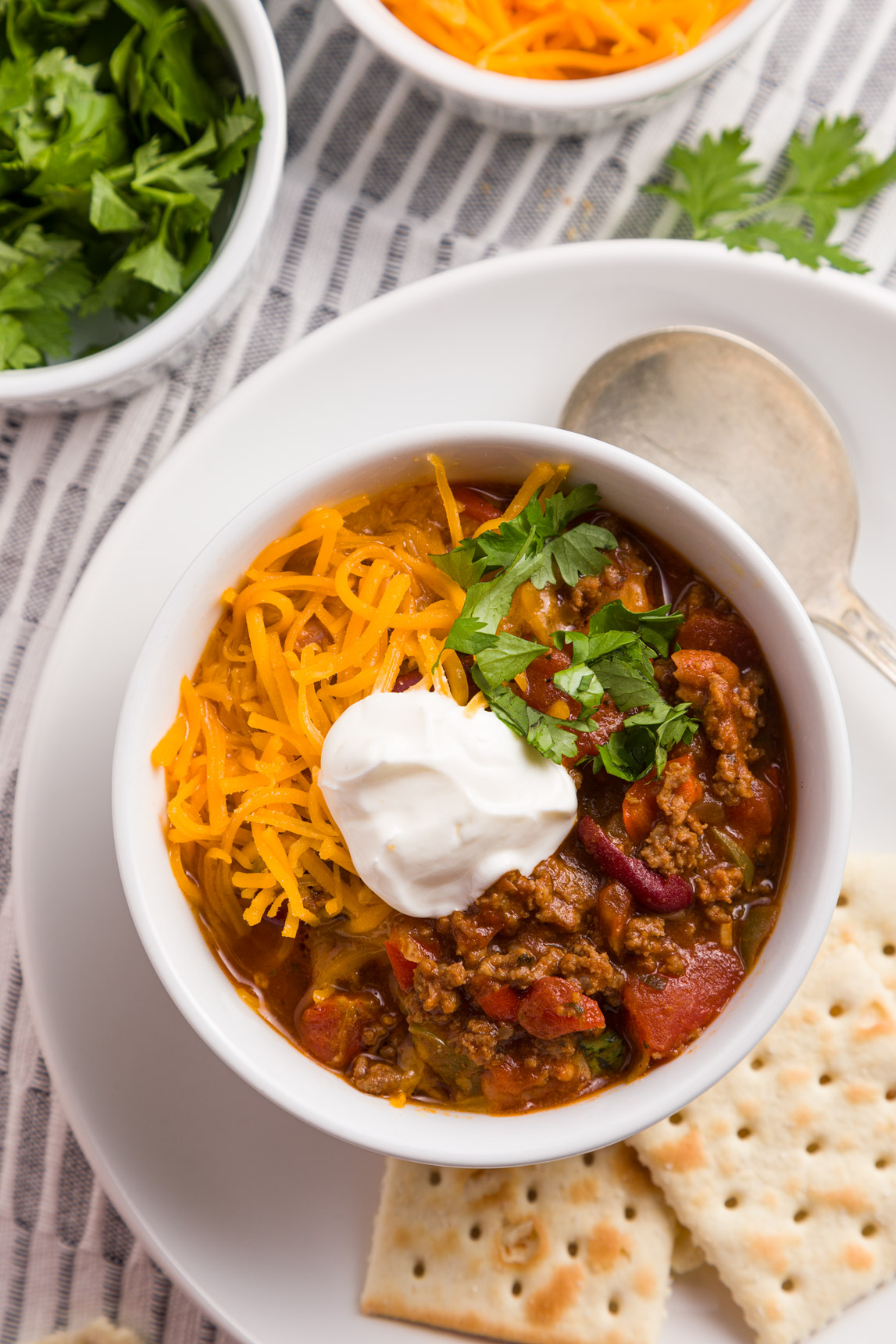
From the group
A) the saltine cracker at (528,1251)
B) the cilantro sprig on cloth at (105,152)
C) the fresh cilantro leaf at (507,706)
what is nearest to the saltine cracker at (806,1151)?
the saltine cracker at (528,1251)

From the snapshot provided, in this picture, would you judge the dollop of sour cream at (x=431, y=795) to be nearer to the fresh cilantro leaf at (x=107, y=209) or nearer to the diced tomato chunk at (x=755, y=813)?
the diced tomato chunk at (x=755, y=813)

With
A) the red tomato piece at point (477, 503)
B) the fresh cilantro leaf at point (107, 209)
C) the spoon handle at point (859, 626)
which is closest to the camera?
the red tomato piece at point (477, 503)

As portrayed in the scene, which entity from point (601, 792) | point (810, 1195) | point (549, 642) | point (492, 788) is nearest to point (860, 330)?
point (549, 642)

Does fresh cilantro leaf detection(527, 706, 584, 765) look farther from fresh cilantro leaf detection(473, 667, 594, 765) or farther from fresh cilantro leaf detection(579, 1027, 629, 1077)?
fresh cilantro leaf detection(579, 1027, 629, 1077)

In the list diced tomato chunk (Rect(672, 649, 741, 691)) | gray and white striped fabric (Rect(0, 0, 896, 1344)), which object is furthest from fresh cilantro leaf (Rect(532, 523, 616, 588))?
gray and white striped fabric (Rect(0, 0, 896, 1344))

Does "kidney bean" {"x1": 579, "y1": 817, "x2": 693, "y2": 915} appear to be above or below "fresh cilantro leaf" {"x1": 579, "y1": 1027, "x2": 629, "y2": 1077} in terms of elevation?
above

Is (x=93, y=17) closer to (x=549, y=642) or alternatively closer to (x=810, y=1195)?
(x=549, y=642)
